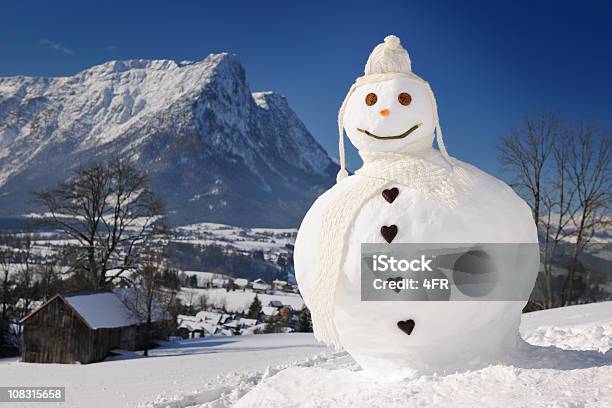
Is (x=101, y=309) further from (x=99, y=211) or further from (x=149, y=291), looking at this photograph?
(x=99, y=211)

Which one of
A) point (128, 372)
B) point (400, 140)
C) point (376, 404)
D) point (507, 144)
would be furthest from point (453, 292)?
point (507, 144)

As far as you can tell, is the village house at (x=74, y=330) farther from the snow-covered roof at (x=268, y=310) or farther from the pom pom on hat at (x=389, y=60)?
the snow-covered roof at (x=268, y=310)

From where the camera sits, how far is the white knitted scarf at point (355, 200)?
493 cm

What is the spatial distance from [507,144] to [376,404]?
15.7m

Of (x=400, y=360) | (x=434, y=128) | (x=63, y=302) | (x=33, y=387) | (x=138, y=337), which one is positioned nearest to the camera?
(x=400, y=360)

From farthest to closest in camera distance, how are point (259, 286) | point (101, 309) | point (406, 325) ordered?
point (259, 286) → point (101, 309) → point (406, 325)

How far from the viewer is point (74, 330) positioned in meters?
17.9

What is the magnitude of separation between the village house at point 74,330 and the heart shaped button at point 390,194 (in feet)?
49.6

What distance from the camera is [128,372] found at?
13180 millimetres

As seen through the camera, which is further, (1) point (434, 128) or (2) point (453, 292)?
(1) point (434, 128)

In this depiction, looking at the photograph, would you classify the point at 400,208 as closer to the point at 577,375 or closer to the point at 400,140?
the point at 400,140

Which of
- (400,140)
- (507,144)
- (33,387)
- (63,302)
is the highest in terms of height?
(507,144)

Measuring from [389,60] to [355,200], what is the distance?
1.49 metres

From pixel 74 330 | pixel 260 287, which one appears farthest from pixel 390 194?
pixel 260 287
